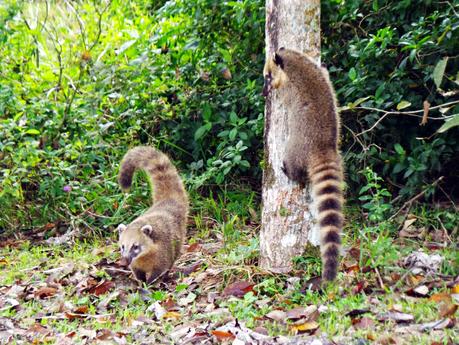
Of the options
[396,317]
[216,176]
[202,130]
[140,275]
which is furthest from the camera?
[202,130]

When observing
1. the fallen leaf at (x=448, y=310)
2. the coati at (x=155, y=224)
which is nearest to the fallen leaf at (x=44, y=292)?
the coati at (x=155, y=224)

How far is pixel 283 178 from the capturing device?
4988 millimetres

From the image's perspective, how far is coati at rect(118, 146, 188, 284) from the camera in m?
5.59

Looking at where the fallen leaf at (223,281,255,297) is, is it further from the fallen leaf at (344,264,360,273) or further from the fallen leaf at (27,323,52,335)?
the fallen leaf at (27,323,52,335)

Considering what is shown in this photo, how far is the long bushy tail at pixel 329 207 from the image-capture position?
4.36 metres

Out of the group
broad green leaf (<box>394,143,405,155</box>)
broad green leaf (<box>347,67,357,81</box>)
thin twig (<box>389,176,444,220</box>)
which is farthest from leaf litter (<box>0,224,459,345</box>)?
broad green leaf (<box>347,67,357,81</box>)

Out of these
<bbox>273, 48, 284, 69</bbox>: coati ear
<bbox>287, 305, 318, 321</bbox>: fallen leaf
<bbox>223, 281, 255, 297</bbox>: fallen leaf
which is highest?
<bbox>273, 48, 284, 69</bbox>: coati ear

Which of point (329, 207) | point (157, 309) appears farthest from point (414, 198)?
point (157, 309)

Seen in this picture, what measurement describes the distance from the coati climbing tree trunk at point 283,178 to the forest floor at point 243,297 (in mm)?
128

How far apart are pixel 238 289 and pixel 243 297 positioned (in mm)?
107

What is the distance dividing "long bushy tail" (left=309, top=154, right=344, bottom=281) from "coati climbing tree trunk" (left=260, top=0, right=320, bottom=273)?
20cm

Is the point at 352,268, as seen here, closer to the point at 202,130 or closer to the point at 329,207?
the point at 329,207

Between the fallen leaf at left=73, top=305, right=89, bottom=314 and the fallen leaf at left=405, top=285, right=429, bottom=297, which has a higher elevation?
the fallen leaf at left=405, top=285, right=429, bottom=297

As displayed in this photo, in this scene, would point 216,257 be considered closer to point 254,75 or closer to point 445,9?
point 254,75
